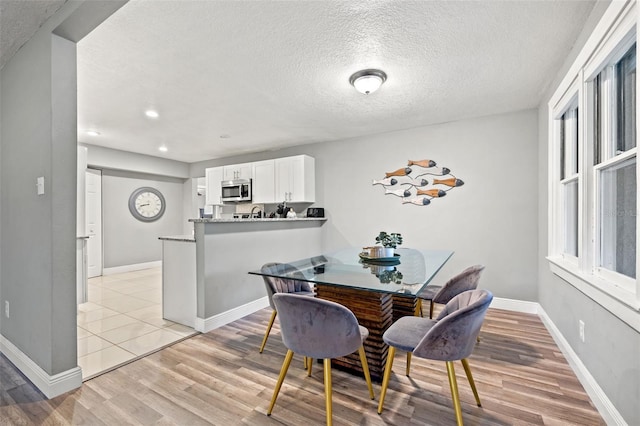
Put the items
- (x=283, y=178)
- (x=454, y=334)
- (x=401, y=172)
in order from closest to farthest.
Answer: (x=454, y=334)
(x=401, y=172)
(x=283, y=178)

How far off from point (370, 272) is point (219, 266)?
176cm

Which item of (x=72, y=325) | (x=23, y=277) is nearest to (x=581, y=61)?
(x=72, y=325)

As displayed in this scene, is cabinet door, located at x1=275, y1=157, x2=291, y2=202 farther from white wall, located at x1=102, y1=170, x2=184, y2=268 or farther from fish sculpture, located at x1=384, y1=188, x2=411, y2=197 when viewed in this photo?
white wall, located at x1=102, y1=170, x2=184, y2=268

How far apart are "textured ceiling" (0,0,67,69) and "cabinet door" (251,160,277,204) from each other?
3359mm

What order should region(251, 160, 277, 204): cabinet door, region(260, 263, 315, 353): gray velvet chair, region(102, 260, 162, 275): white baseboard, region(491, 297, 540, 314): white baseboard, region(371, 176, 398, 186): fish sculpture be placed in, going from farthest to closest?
1. region(102, 260, 162, 275): white baseboard
2. region(251, 160, 277, 204): cabinet door
3. region(371, 176, 398, 186): fish sculpture
4. region(491, 297, 540, 314): white baseboard
5. region(260, 263, 315, 353): gray velvet chair

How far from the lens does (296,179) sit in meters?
4.91

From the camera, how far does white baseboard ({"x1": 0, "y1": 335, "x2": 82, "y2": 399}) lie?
1.87 m

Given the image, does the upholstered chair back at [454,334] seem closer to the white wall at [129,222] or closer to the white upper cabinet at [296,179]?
the white upper cabinet at [296,179]

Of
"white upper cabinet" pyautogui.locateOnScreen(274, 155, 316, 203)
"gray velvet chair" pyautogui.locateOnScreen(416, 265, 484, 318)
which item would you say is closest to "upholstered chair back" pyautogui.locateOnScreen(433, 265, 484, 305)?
"gray velvet chair" pyautogui.locateOnScreen(416, 265, 484, 318)

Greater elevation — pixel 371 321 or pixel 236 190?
pixel 236 190

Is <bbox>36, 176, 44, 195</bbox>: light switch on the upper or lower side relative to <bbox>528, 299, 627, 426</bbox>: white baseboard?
upper

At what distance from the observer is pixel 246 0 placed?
1734 millimetres

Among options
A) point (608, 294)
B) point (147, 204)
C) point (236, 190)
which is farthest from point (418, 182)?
point (147, 204)

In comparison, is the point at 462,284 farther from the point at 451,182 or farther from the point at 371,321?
the point at 451,182
